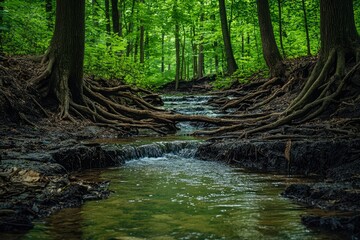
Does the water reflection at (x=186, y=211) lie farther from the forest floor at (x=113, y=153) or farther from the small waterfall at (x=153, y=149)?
the small waterfall at (x=153, y=149)

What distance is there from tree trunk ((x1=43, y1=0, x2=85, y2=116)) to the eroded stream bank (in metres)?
1.61

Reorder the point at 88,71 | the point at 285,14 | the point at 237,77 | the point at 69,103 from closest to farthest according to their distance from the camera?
the point at 69,103, the point at 88,71, the point at 237,77, the point at 285,14

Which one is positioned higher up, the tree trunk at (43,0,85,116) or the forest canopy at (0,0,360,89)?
the forest canopy at (0,0,360,89)

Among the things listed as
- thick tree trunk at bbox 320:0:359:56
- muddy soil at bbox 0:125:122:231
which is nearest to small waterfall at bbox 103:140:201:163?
muddy soil at bbox 0:125:122:231

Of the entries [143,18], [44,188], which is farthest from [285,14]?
[44,188]

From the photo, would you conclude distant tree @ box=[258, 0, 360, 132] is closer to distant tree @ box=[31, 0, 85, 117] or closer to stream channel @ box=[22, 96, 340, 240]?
stream channel @ box=[22, 96, 340, 240]

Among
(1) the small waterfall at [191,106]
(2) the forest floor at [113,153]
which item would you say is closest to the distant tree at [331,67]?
(2) the forest floor at [113,153]

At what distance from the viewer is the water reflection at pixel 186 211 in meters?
4.35

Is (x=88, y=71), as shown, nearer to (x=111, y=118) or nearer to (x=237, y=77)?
(x=111, y=118)

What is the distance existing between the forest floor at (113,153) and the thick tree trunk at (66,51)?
621mm

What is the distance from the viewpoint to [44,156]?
24.6 ft

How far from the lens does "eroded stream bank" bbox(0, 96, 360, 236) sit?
495cm

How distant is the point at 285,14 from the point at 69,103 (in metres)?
16.1

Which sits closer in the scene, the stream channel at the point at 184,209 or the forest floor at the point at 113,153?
the stream channel at the point at 184,209
